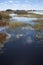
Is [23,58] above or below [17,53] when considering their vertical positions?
below

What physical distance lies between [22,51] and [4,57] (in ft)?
3.65

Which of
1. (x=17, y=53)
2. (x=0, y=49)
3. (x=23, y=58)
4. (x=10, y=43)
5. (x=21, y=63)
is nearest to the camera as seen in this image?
(x=21, y=63)

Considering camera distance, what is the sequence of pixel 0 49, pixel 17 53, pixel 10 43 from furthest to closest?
pixel 10 43 < pixel 0 49 < pixel 17 53

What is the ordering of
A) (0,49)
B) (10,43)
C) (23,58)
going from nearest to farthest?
(23,58)
(0,49)
(10,43)

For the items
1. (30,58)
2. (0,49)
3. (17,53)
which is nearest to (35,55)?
(30,58)

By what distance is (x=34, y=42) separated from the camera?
8.91 meters

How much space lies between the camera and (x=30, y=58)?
6.52 meters

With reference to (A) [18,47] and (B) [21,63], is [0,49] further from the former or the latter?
(B) [21,63]

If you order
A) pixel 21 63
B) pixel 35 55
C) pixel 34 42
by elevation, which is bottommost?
pixel 21 63

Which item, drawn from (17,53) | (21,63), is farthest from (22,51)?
(21,63)

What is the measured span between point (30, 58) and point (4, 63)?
1189mm

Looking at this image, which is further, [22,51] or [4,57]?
[22,51]

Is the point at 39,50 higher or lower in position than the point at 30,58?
higher

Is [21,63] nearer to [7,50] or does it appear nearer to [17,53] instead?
[17,53]
